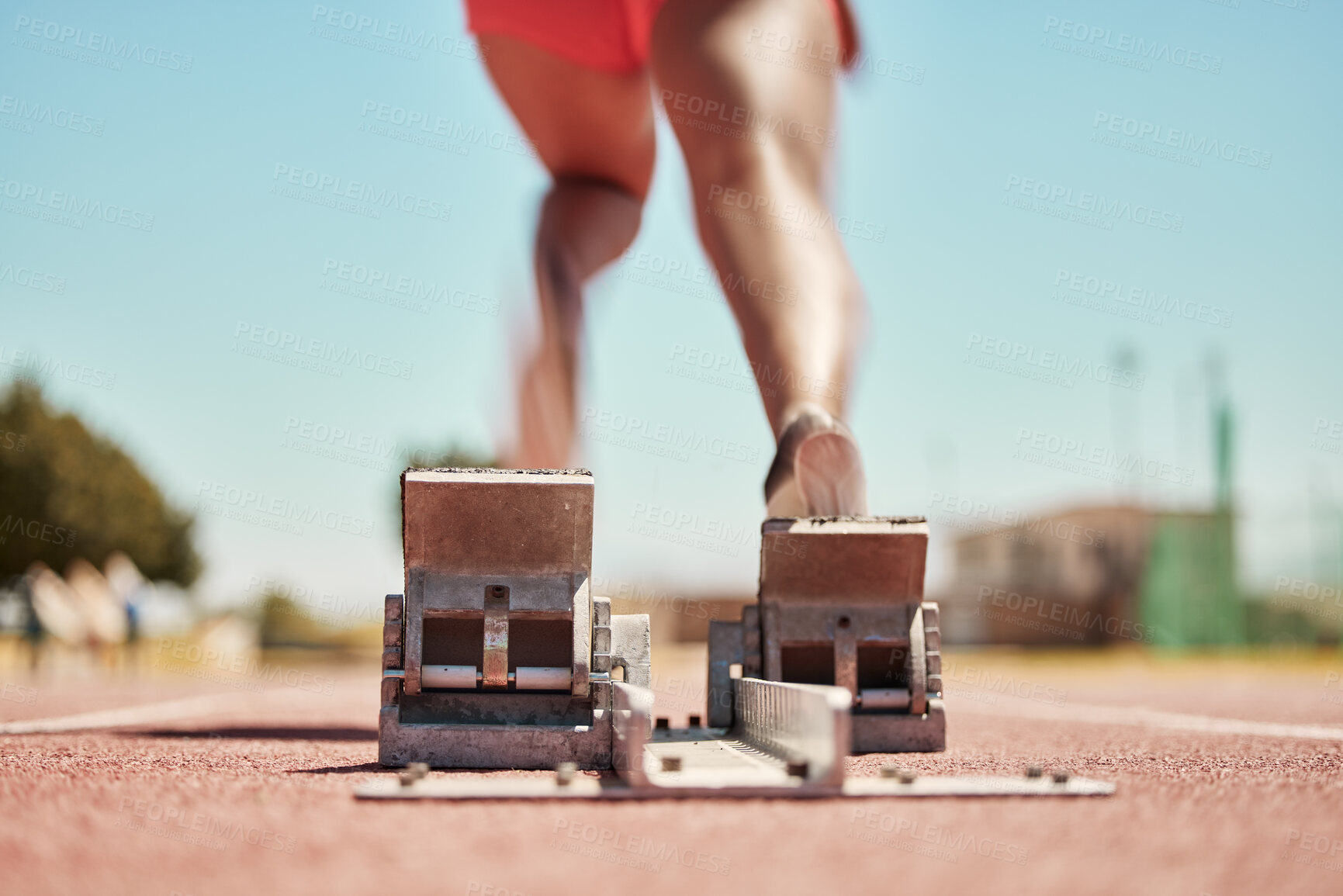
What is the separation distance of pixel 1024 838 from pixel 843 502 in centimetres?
237

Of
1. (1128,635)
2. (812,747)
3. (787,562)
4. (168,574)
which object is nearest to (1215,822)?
(812,747)

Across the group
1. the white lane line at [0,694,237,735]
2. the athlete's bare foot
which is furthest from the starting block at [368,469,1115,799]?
the white lane line at [0,694,237,735]

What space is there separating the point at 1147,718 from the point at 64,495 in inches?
1546

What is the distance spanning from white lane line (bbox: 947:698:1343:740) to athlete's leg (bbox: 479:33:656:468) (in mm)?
3730

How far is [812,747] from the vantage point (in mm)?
3223

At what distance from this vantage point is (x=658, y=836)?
2.51m

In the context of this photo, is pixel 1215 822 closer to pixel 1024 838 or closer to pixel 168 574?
pixel 1024 838

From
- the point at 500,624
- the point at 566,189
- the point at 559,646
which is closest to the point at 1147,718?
the point at 566,189

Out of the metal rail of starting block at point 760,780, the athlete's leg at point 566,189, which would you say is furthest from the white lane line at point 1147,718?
the athlete's leg at point 566,189

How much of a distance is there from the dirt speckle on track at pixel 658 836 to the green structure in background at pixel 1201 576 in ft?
79.2

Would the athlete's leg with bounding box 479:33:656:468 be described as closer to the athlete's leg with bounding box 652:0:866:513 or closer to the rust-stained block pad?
the athlete's leg with bounding box 652:0:866:513

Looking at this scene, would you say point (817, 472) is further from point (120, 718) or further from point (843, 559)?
point (120, 718)

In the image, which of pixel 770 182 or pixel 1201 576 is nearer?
pixel 770 182

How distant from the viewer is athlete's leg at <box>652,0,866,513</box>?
16.3ft
